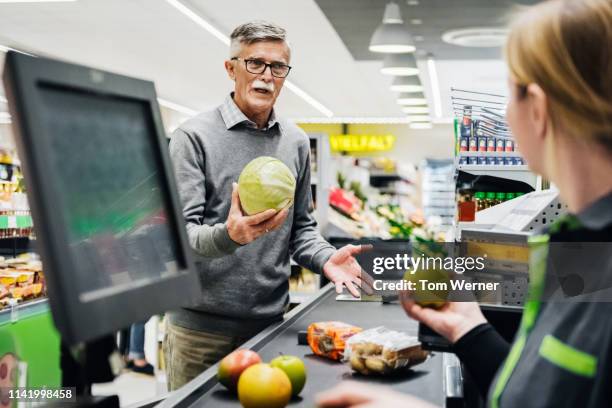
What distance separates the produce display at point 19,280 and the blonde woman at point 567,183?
12.4ft

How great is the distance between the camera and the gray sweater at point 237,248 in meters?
2.63

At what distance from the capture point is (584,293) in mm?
1060

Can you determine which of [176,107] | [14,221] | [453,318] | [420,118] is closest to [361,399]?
[453,318]

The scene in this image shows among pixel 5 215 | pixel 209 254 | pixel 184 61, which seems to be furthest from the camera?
pixel 184 61

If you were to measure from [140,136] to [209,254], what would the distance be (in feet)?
4.15

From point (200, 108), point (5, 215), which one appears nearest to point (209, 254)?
point (5, 215)

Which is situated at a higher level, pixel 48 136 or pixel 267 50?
pixel 267 50

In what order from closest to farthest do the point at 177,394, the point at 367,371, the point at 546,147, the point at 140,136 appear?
1. the point at 546,147
2. the point at 140,136
3. the point at 177,394
4. the point at 367,371

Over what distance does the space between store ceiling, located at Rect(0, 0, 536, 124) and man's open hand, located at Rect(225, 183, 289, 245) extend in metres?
4.34

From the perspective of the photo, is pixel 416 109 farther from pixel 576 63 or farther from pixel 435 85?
pixel 576 63

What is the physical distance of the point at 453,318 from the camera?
1460 millimetres

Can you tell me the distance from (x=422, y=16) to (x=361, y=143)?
1287 centimetres

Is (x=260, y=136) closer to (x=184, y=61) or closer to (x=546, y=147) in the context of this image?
(x=546, y=147)

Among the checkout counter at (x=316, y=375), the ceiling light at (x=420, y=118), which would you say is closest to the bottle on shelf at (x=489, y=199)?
the checkout counter at (x=316, y=375)
